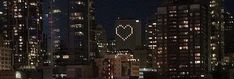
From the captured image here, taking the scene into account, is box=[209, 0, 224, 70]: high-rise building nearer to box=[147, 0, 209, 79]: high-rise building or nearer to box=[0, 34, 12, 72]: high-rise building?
box=[147, 0, 209, 79]: high-rise building

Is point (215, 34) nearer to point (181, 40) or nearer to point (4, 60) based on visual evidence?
point (181, 40)

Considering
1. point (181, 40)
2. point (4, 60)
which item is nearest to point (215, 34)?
point (181, 40)

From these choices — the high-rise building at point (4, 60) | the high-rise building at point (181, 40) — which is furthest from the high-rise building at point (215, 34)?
the high-rise building at point (4, 60)

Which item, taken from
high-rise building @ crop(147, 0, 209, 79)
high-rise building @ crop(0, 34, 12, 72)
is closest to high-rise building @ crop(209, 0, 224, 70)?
high-rise building @ crop(147, 0, 209, 79)

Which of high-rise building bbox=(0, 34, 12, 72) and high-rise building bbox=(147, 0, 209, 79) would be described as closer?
high-rise building bbox=(0, 34, 12, 72)

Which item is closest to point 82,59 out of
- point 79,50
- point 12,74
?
point 79,50

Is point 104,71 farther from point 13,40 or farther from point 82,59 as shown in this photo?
point 13,40
